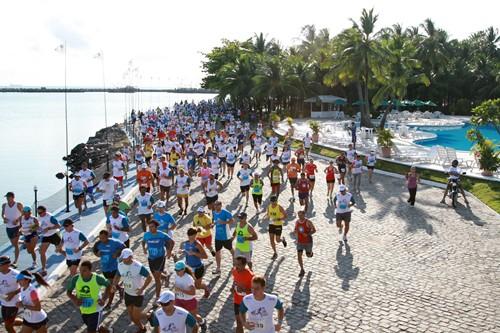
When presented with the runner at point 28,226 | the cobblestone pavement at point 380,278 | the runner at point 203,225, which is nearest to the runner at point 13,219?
the runner at point 28,226

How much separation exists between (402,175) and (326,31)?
4751 cm

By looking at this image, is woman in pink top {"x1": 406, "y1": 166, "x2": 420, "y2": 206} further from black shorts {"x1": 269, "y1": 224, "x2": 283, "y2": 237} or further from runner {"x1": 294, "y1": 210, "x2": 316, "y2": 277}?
runner {"x1": 294, "y1": 210, "x2": 316, "y2": 277}

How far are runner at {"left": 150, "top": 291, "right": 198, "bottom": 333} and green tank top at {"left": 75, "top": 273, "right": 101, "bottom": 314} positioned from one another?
148cm

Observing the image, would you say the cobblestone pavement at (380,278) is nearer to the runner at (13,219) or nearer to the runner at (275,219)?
the runner at (275,219)

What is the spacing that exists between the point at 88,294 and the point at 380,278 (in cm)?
630

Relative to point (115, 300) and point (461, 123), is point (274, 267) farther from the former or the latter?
point (461, 123)

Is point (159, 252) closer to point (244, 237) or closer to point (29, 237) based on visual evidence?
point (244, 237)

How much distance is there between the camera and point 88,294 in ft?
23.3

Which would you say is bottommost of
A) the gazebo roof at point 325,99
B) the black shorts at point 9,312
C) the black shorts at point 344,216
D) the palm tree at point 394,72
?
the black shorts at point 9,312

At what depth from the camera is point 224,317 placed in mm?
8727

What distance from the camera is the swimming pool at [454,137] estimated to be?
37.3m

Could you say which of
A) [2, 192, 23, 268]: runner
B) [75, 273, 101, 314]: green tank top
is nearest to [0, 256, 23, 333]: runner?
[75, 273, 101, 314]: green tank top

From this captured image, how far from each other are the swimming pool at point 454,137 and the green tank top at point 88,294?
32.8m

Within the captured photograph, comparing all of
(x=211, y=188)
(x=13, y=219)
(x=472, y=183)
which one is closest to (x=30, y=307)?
(x=13, y=219)
